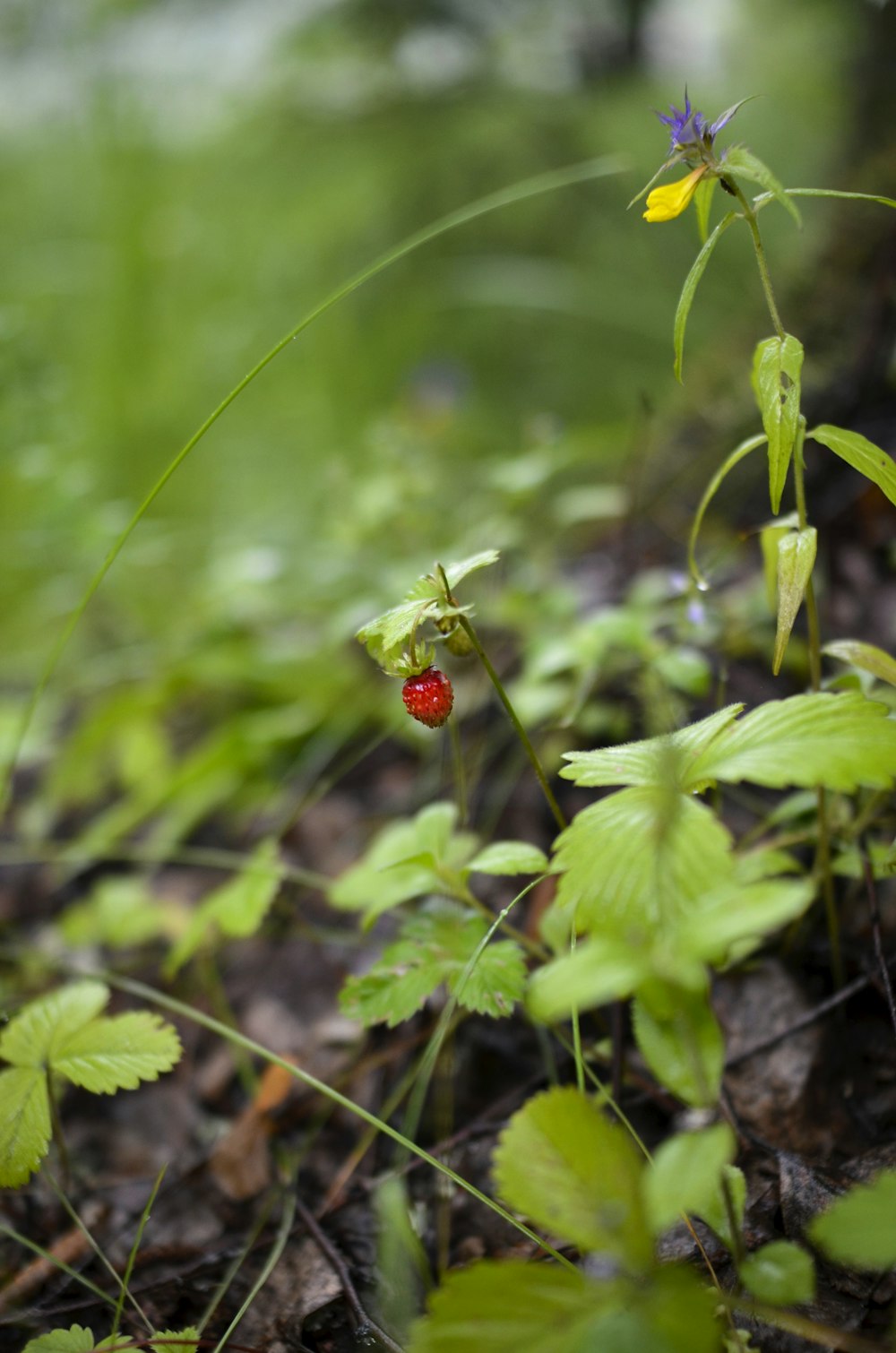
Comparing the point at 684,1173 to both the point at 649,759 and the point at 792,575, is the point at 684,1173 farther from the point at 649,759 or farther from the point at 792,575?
the point at 792,575

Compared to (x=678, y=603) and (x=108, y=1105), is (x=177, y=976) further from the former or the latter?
(x=678, y=603)

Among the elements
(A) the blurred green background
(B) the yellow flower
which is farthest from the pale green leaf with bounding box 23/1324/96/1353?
(A) the blurred green background

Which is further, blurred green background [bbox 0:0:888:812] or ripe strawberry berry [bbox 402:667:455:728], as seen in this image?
blurred green background [bbox 0:0:888:812]

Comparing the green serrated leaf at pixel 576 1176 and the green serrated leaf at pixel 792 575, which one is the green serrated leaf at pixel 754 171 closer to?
the green serrated leaf at pixel 792 575

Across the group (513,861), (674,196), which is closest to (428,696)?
(513,861)

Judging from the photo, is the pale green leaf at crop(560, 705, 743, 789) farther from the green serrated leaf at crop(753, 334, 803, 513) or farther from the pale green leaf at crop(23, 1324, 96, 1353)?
the pale green leaf at crop(23, 1324, 96, 1353)

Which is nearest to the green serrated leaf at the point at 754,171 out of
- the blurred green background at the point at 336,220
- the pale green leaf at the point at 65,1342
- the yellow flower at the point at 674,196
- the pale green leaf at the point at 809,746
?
the yellow flower at the point at 674,196

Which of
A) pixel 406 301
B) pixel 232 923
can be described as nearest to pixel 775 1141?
pixel 232 923
